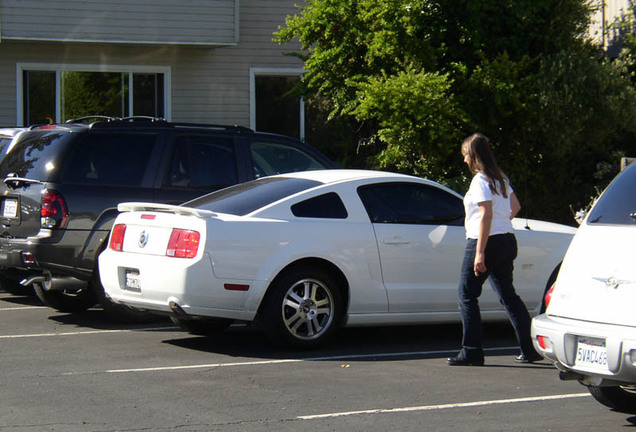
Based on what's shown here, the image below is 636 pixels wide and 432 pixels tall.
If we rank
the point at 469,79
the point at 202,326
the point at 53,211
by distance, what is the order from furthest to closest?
the point at 469,79
the point at 53,211
the point at 202,326

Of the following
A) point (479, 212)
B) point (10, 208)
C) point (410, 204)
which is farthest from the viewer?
point (10, 208)

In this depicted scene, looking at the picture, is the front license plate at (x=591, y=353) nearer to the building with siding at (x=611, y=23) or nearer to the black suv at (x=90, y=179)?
the black suv at (x=90, y=179)

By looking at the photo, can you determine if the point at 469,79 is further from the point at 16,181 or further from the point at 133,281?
the point at 133,281

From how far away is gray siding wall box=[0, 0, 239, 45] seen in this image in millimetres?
18078

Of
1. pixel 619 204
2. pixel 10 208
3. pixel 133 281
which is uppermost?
pixel 619 204

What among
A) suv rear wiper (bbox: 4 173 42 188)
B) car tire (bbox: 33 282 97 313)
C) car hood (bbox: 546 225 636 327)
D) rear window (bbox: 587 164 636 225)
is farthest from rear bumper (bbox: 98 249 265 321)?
rear window (bbox: 587 164 636 225)

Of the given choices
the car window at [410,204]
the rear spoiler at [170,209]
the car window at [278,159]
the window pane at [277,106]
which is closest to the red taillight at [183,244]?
the rear spoiler at [170,209]

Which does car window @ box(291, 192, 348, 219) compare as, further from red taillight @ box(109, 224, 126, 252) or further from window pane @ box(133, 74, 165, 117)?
window pane @ box(133, 74, 165, 117)

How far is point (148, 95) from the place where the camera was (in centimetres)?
2025

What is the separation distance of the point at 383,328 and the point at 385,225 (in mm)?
1710

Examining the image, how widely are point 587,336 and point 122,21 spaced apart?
1434 centimetres

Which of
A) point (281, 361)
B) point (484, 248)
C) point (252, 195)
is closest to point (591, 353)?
point (484, 248)

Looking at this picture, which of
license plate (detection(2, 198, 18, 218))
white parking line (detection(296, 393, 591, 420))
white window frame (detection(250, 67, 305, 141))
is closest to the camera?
white parking line (detection(296, 393, 591, 420))

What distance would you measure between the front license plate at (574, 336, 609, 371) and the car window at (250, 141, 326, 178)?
5748 mm
